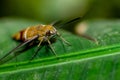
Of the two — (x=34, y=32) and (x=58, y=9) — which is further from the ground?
(x=34, y=32)

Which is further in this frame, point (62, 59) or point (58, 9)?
point (58, 9)

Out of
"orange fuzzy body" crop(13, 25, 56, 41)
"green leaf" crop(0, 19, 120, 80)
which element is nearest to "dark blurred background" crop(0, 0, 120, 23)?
"orange fuzzy body" crop(13, 25, 56, 41)

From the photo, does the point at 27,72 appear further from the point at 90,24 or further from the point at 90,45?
the point at 90,24

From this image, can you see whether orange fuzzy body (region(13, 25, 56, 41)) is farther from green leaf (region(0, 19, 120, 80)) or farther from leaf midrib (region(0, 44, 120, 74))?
leaf midrib (region(0, 44, 120, 74))

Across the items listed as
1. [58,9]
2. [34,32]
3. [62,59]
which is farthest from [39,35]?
[58,9]

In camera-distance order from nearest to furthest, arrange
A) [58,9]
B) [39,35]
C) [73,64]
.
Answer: [73,64] → [39,35] → [58,9]

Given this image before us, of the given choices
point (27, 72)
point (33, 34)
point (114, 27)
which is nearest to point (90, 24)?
point (114, 27)

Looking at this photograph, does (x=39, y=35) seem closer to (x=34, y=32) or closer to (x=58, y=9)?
(x=34, y=32)
